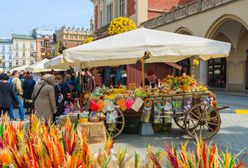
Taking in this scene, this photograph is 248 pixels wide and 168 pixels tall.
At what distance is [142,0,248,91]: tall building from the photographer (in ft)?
55.9

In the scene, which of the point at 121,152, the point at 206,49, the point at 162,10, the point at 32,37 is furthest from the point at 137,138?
the point at 32,37

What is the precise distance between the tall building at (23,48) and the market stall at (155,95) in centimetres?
12809

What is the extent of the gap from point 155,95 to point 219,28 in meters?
14.9

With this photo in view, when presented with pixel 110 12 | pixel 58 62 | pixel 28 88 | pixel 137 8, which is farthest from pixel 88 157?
pixel 110 12

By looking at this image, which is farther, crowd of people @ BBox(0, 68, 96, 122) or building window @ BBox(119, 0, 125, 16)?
building window @ BBox(119, 0, 125, 16)

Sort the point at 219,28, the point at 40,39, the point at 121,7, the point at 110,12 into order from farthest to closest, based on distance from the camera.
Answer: the point at 40,39, the point at 110,12, the point at 121,7, the point at 219,28

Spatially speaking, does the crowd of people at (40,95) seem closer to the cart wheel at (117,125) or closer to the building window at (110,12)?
the cart wheel at (117,125)

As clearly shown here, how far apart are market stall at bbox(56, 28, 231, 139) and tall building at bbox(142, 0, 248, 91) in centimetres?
1032

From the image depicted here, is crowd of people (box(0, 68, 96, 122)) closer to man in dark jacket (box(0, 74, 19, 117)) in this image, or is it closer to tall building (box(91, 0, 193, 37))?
man in dark jacket (box(0, 74, 19, 117))

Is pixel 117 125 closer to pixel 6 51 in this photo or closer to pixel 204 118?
pixel 204 118

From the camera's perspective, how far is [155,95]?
23.0 feet

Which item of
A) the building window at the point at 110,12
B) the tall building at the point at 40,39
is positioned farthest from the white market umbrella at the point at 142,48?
the tall building at the point at 40,39

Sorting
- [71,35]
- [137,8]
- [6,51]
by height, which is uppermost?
[6,51]

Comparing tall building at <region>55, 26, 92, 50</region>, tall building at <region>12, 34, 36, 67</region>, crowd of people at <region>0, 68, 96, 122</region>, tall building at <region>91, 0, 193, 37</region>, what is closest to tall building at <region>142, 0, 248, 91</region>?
tall building at <region>91, 0, 193, 37</region>
